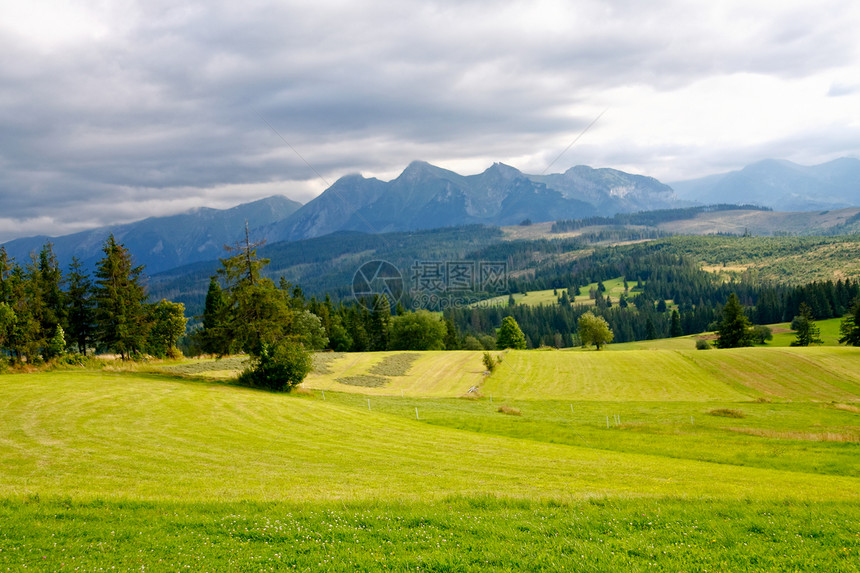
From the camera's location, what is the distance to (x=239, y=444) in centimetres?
2302

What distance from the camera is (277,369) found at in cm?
4522

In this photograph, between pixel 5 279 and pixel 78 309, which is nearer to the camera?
pixel 5 279

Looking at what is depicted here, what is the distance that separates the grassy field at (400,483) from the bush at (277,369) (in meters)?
2.71

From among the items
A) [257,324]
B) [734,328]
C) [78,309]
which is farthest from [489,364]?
[734,328]

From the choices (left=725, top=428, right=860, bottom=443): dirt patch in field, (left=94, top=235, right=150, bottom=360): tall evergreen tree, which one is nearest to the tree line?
(left=94, top=235, right=150, bottom=360): tall evergreen tree

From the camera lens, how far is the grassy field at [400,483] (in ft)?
33.3

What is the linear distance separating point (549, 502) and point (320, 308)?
9965 cm

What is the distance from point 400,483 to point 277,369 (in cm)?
3134

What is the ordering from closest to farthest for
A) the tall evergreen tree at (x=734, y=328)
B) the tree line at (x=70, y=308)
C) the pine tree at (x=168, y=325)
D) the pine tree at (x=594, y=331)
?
the tree line at (x=70, y=308) < the pine tree at (x=168, y=325) < the tall evergreen tree at (x=734, y=328) < the pine tree at (x=594, y=331)

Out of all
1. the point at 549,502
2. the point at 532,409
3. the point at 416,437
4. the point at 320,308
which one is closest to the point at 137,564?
the point at 549,502

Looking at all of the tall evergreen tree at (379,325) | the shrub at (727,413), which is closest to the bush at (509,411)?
the shrub at (727,413)

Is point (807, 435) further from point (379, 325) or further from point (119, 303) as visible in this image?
point (379, 325)

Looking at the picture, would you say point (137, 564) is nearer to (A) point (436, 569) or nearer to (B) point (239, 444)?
(A) point (436, 569)

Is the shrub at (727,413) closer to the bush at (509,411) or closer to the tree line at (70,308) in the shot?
the bush at (509,411)
